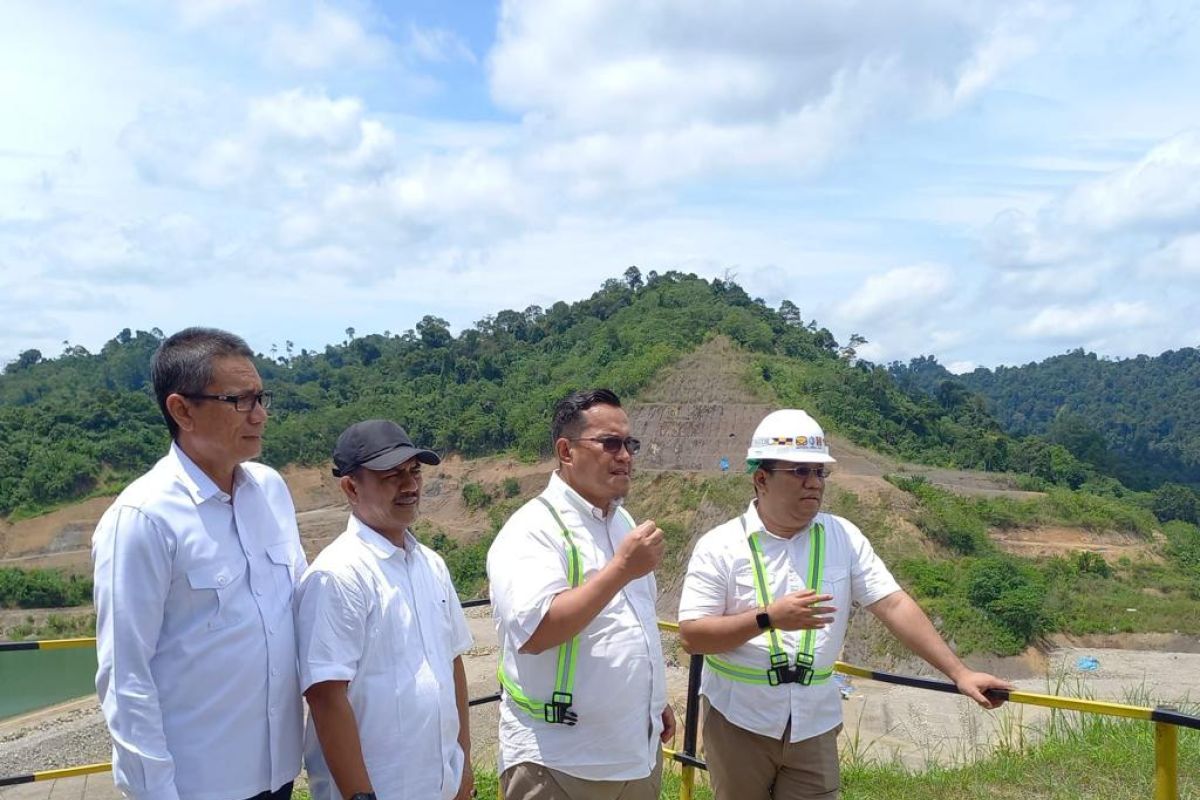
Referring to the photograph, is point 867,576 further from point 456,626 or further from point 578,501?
point 456,626

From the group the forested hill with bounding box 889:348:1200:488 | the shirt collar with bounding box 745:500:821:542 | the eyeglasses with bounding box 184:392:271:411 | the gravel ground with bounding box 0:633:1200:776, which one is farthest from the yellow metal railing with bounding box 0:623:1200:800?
the forested hill with bounding box 889:348:1200:488

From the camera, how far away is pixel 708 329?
43.6m

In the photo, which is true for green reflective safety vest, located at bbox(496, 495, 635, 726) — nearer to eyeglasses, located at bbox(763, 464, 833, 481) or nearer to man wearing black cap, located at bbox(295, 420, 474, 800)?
man wearing black cap, located at bbox(295, 420, 474, 800)

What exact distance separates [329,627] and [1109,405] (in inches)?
3834

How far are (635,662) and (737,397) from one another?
35720 millimetres

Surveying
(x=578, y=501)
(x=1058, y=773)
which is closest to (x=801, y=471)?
(x=578, y=501)

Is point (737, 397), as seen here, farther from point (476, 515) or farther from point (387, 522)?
point (387, 522)

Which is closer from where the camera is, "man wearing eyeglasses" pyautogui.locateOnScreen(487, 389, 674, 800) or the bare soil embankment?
"man wearing eyeglasses" pyautogui.locateOnScreen(487, 389, 674, 800)

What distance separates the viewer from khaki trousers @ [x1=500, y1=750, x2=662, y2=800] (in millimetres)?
2354

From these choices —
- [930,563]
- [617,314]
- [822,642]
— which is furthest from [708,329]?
[822,642]

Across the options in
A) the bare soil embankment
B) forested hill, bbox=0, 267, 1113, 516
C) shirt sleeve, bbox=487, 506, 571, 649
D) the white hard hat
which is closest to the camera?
shirt sleeve, bbox=487, 506, 571, 649

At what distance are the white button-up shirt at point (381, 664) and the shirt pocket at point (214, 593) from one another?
6.5 inches

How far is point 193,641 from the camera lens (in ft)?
6.61

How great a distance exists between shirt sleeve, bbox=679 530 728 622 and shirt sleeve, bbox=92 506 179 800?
1.25 metres
